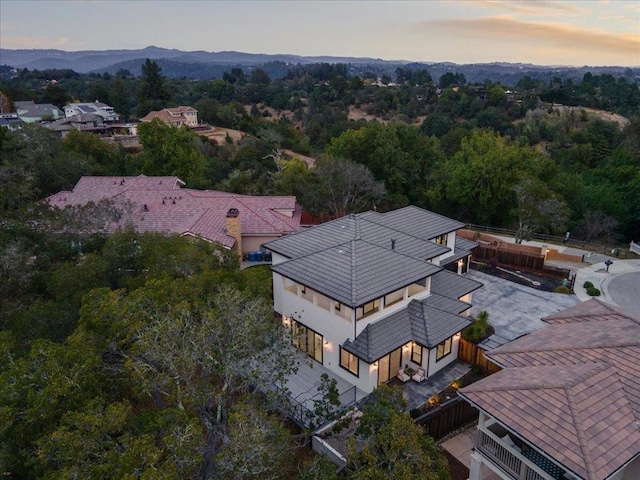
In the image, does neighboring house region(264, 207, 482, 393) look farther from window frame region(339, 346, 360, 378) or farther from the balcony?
the balcony

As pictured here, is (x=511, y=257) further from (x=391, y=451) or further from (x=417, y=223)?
(x=391, y=451)

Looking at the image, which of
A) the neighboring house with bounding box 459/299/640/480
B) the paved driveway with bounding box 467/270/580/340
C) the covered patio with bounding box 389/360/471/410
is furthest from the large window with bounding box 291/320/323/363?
the paved driveway with bounding box 467/270/580/340

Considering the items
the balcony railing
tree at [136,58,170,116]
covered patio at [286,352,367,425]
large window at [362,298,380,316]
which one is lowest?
covered patio at [286,352,367,425]

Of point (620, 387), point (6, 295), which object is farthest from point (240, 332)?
point (6, 295)

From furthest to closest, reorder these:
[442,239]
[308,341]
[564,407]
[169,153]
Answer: [169,153] → [442,239] → [308,341] → [564,407]

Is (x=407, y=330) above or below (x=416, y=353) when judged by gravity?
above

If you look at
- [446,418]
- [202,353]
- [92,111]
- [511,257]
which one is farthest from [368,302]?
[92,111]

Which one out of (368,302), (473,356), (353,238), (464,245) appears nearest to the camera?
(368,302)

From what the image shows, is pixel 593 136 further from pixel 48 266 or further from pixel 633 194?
pixel 48 266
